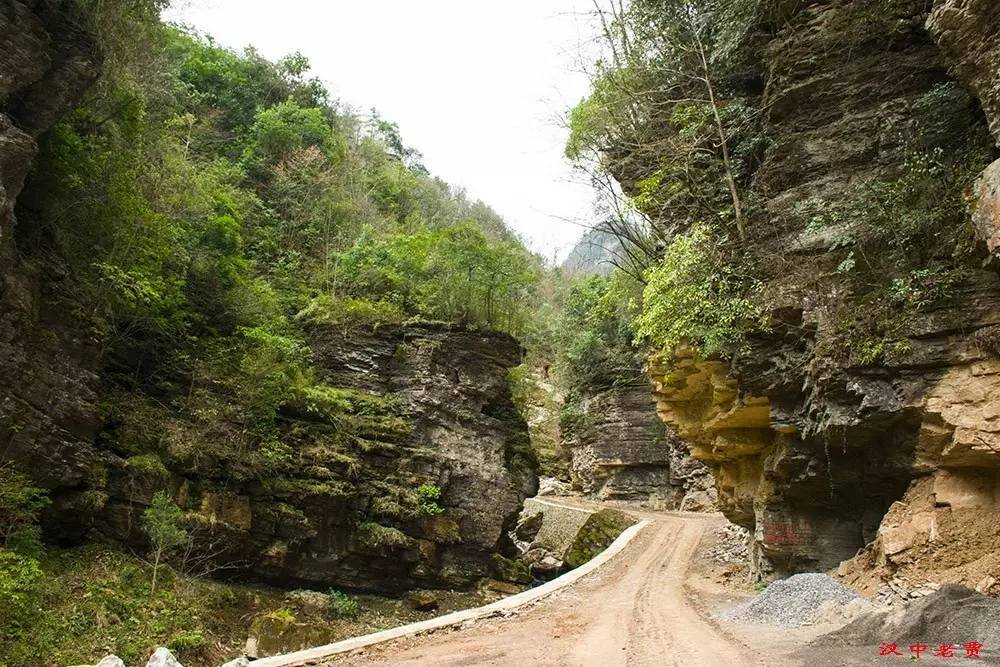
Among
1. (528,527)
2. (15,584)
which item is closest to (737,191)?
(15,584)

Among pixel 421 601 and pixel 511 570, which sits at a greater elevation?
pixel 511 570

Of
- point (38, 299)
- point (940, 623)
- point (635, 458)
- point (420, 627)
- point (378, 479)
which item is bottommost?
point (420, 627)

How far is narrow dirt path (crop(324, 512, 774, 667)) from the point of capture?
721 centimetres

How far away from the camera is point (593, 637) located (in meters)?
8.55

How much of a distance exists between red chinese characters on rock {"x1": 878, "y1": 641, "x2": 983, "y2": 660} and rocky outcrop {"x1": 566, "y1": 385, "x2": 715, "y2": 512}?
2099cm

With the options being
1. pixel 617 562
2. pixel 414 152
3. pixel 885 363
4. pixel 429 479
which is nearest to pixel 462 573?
pixel 429 479

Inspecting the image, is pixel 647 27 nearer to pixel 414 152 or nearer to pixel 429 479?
pixel 429 479

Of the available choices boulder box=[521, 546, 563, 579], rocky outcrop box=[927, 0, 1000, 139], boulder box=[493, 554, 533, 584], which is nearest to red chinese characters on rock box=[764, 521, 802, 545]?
rocky outcrop box=[927, 0, 1000, 139]

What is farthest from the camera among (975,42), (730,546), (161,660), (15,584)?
(730,546)

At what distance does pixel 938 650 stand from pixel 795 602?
3085mm

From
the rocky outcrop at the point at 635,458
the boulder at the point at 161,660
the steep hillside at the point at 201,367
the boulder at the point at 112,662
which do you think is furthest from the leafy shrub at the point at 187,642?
the rocky outcrop at the point at 635,458

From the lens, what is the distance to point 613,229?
17.5 metres

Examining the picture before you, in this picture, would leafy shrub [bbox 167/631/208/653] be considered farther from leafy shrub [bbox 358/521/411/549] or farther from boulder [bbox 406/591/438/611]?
boulder [bbox 406/591/438/611]

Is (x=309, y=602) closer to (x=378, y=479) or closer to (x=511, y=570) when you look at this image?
(x=378, y=479)
